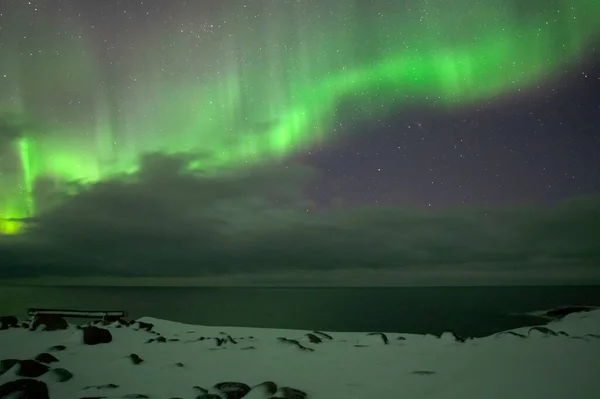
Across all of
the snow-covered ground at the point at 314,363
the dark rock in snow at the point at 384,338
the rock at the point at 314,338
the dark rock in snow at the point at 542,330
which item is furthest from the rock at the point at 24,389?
the dark rock in snow at the point at 542,330

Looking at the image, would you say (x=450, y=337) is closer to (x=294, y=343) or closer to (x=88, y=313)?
(x=294, y=343)

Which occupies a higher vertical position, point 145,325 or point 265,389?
point 145,325

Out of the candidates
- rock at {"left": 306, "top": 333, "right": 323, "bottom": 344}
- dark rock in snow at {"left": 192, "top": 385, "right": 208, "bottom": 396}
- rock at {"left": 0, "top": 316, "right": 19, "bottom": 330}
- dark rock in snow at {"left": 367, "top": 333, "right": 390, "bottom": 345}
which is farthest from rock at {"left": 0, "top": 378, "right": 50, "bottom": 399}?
dark rock in snow at {"left": 367, "top": 333, "right": 390, "bottom": 345}

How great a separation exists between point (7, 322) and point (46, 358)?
554 mm

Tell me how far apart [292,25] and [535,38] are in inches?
62.4

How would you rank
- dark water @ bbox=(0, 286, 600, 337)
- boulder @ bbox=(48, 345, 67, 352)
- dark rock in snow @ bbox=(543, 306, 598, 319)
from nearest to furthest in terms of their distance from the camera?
dark rock in snow @ bbox=(543, 306, 598, 319) < dark water @ bbox=(0, 286, 600, 337) < boulder @ bbox=(48, 345, 67, 352)

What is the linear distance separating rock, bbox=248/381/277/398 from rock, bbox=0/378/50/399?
1272mm

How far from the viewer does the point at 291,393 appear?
2932 mm

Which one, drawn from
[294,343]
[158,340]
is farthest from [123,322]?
[294,343]

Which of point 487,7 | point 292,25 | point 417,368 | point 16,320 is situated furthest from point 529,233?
point 16,320

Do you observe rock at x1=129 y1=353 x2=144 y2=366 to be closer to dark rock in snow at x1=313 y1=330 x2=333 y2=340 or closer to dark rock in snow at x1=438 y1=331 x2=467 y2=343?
dark rock in snow at x1=313 y1=330 x2=333 y2=340

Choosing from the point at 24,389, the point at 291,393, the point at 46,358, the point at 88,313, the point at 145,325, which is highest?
the point at 88,313

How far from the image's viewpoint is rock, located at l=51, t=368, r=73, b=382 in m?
3.26

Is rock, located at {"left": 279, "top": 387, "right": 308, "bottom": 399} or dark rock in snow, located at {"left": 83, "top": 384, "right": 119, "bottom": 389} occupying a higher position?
dark rock in snow, located at {"left": 83, "top": 384, "right": 119, "bottom": 389}
